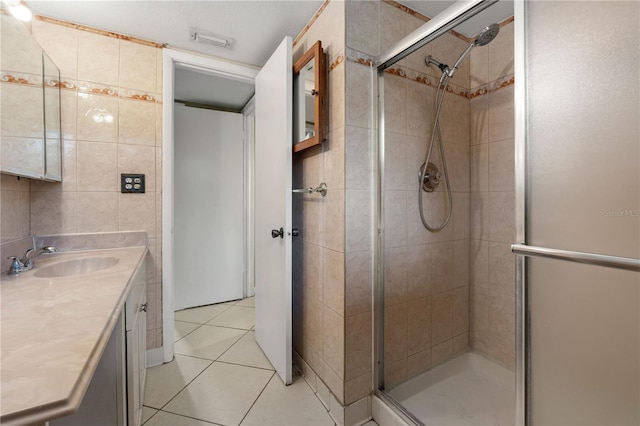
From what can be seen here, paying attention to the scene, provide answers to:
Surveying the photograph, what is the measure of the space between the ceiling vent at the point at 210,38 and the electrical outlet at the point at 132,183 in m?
0.95

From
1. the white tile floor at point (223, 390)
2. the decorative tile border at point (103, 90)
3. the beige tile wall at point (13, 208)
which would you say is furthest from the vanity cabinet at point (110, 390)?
the decorative tile border at point (103, 90)

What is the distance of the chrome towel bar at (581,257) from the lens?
621mm

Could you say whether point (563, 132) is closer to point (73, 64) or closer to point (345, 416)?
point (345, 416)

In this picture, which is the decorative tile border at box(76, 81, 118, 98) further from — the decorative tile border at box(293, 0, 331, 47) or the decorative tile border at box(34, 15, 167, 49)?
the decorative tile border at box(293, 0, 331, 47)

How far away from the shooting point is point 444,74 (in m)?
1.66

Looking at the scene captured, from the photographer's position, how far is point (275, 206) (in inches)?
67.1

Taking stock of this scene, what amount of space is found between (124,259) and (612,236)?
1885 millimetres

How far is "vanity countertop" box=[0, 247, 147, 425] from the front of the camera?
416 millimetres

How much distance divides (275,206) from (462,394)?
1526 mm

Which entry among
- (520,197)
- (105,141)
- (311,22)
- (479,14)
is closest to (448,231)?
(520,197)

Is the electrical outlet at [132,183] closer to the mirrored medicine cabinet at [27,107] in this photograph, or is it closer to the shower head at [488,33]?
the mirrored medicine cabinet at [27,107]

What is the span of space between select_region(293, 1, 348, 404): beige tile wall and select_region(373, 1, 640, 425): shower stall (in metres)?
0.22

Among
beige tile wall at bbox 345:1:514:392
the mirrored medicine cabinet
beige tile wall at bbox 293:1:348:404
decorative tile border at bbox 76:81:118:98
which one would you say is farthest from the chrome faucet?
beige tile wall at bbox 345:1:514:392

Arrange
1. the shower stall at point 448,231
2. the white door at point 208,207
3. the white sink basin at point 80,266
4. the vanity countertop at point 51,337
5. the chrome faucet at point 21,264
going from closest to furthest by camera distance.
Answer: the vanity countertop at point 51,337 → the chrome faucet at point 21,264 → the white sink basin at point 80,266 → the shower stall at point 448,231 → the white door at point 208,207
